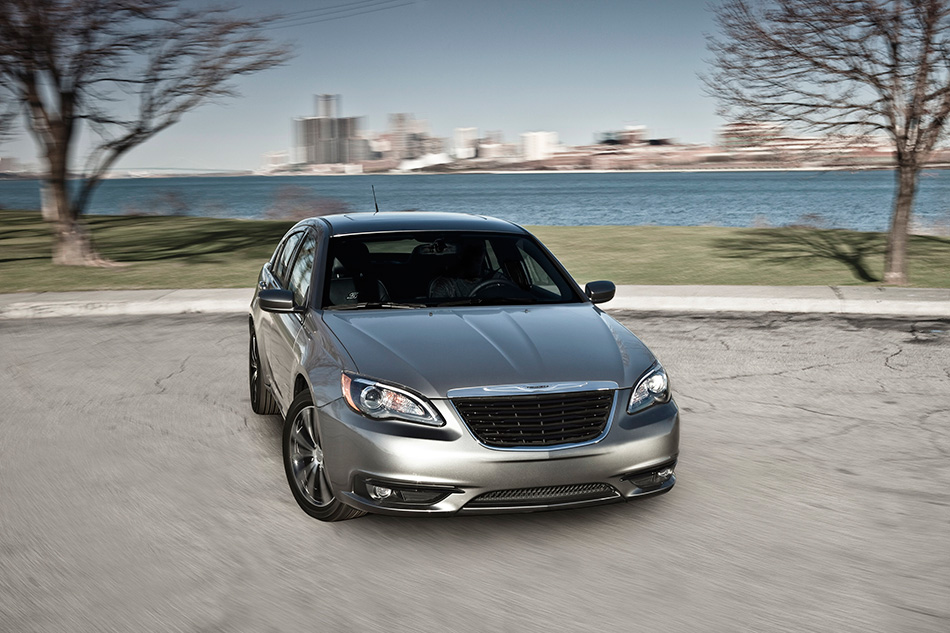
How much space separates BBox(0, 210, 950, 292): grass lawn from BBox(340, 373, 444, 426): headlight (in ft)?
38.9

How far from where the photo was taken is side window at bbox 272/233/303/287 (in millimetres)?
7209

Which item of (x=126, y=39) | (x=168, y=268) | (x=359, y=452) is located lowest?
(x=168, y=268)

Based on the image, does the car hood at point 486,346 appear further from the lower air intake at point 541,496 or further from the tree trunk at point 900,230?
the tree trunk at point 900,230

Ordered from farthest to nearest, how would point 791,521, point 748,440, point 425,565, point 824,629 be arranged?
point 748,440 < point 791,521 < point 425,565 < point 824,629

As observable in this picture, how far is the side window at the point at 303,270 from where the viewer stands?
6.28 meters

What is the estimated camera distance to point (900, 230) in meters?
15.6

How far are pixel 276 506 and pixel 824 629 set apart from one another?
289 cm

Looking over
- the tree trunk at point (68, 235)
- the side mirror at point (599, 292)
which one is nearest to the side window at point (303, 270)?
the side mirror at point (599, 292)

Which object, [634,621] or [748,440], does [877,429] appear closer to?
[748,440]

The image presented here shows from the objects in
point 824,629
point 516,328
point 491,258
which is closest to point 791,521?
point 824,629

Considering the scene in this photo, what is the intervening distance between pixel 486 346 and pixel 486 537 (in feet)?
3.22

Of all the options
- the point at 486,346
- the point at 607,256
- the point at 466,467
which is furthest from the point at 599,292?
the point at 607,256

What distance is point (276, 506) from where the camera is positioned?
532 cm

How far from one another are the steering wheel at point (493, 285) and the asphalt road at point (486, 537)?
1.60m
